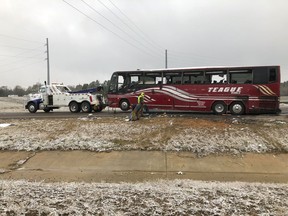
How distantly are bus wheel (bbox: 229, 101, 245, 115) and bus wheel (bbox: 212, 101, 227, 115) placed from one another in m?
0.47

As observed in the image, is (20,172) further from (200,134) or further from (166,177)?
(200,134)

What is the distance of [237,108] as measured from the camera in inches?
821

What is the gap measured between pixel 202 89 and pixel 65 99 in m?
11.5

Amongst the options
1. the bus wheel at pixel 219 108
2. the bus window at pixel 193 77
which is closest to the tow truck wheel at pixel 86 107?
the bus window at pixel 193 77

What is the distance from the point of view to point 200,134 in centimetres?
1401

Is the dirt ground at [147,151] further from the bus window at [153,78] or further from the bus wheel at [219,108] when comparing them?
the bus window at [153,78]

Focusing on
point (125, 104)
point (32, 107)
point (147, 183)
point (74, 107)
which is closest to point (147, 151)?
point (147, 183)

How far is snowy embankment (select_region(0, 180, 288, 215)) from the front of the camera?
19.9 ft

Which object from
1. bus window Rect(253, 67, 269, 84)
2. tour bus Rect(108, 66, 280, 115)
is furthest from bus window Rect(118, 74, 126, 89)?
bus window Rect(253, 67, 269, 84)

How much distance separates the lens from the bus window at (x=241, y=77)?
20.3 m

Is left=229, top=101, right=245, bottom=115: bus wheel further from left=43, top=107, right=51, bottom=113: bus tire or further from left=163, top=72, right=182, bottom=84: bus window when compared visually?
left=43, top=107, right=51, bottom=113: bus tire

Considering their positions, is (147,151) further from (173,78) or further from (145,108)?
(173,78)

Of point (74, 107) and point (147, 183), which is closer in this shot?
point (147, 183)

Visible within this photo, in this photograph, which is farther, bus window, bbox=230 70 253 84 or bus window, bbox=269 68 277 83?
bus window, bbox=230 70 253 84
